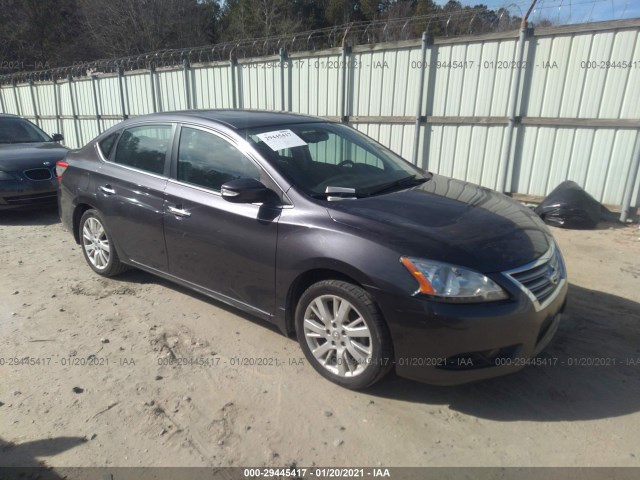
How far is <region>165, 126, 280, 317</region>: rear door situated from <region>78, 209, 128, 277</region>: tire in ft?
3.42

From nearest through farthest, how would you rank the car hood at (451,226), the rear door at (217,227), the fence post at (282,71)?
the car hood at (451,226) < the rear door at (217,227) < the fence post at (282,71)

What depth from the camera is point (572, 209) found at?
238 inches

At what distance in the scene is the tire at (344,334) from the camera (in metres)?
2.64

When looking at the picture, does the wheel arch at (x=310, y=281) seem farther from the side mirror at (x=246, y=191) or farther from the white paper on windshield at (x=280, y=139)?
the white paper on windshield at (x=280, y=139)

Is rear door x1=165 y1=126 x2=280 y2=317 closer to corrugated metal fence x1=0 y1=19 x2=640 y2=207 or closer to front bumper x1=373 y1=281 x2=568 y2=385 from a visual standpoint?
front bumper x1=373 y1=281 x2=568 y2=385

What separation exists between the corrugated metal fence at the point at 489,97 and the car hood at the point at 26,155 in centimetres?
407

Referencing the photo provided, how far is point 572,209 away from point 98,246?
5.80 meters

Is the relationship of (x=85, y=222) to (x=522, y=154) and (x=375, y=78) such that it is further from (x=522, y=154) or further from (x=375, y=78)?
(x=522, y=154)

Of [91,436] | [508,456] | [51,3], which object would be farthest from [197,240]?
[51,3]

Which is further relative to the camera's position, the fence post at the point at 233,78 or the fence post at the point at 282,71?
the fence post at the point at 233,78

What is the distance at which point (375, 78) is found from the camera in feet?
26.7

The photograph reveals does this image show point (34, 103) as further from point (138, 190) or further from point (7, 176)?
point (138, 190)

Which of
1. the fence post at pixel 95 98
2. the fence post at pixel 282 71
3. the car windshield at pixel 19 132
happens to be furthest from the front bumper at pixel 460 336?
the fence post at pixel 95 98

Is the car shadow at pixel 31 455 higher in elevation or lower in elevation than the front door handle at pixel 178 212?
lower
